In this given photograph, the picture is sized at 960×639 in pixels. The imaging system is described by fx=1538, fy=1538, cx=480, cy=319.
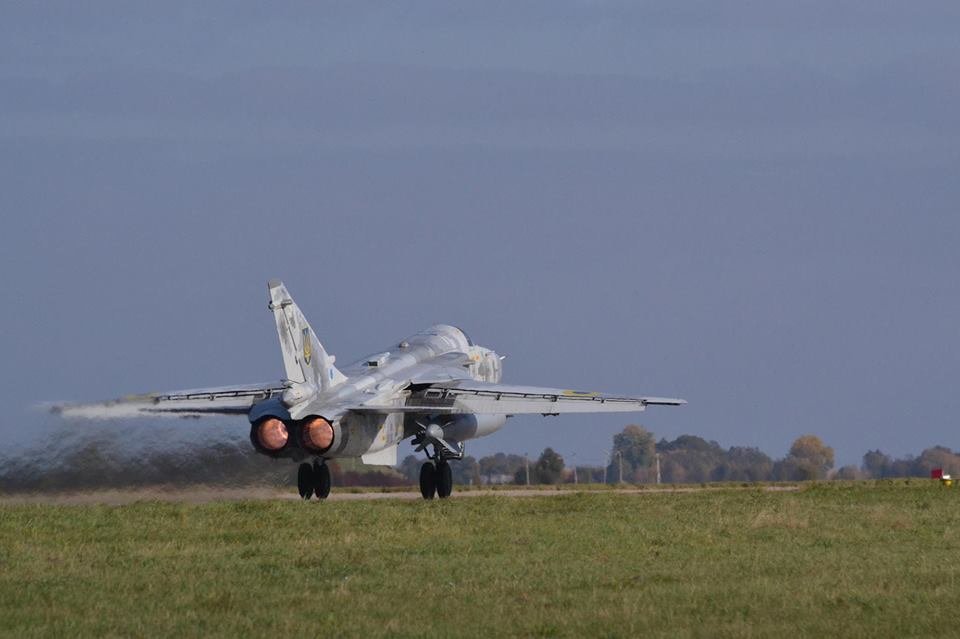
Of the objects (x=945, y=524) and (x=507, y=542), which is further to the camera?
(x=945, y=524)

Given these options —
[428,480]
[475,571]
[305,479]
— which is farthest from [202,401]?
[475,571]

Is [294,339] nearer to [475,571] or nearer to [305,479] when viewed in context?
[305,479]

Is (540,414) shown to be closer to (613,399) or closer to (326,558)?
(613,399)

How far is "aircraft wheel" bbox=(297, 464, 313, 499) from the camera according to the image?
34.3m

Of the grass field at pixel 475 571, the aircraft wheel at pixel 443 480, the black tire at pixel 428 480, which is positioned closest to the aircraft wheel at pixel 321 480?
the black tire at pixel 428 480

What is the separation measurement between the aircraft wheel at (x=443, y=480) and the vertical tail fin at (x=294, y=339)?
5.19m

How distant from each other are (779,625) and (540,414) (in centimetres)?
2259

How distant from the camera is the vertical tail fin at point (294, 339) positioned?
103ft

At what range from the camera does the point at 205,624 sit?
13906 mm

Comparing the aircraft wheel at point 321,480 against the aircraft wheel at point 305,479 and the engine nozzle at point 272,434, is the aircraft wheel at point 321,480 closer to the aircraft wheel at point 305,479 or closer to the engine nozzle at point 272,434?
the aircraft wheel at point 305,479

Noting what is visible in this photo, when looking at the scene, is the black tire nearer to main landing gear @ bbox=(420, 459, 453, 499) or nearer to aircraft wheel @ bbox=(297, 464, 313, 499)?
main landing gear @ bbox=(420, 459, 453, 499)

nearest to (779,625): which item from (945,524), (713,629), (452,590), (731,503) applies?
(713,629)

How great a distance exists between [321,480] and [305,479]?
1.18 feet

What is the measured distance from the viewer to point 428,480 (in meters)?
36.2
